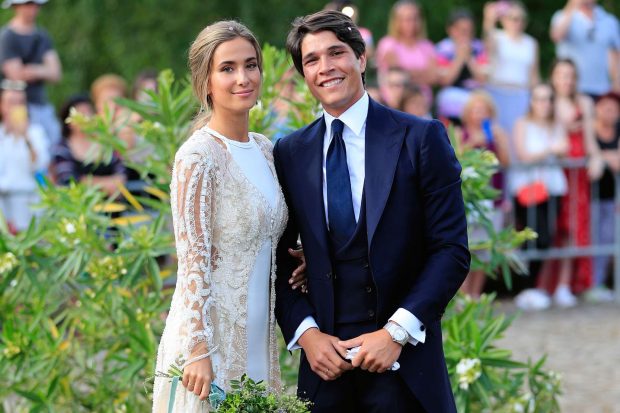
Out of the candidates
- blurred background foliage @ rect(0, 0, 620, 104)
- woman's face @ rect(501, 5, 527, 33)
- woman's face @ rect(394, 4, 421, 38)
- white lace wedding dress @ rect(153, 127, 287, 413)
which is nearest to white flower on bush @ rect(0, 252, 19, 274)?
white lace wedding dress @ rect(153, 127, 287, 413)

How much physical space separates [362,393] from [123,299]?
1.85m

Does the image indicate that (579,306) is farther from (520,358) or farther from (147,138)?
(147,138)

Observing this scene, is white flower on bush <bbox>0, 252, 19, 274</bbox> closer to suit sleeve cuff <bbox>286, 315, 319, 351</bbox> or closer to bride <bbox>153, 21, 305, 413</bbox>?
bride <bbox>153, 21, 305, 413</bbox>

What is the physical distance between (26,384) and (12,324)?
0.35 m

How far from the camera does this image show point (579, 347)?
9086 millimetres

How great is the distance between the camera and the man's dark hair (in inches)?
166

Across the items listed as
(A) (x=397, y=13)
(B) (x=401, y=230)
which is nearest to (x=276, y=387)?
(B) (x=401, y=230)

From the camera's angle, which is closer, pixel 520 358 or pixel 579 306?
pixel 520 358

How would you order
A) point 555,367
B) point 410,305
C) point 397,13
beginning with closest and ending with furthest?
point 410,305 < point 555,367 < point 397,13

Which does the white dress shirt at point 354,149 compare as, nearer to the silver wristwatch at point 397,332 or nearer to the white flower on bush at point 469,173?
the silver wristwatch at point 397,332

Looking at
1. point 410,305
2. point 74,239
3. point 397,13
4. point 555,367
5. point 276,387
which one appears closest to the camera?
point 410,305

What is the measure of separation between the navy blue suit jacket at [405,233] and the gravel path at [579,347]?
3331 millimetres

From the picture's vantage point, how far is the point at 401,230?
13.7ft

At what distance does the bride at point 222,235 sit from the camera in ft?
13.5
